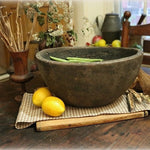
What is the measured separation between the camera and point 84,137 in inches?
22.6

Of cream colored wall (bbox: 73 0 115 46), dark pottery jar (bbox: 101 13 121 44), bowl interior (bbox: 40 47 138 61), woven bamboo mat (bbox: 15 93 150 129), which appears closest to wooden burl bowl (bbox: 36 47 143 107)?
woven bamboo mat (bbox: 15 93 150 129)

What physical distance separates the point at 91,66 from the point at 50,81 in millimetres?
155

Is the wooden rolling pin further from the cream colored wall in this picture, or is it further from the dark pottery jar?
the dark pottery jar

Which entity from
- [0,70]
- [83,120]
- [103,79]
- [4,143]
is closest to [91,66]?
[103,79]

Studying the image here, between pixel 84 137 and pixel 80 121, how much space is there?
3.0 inches

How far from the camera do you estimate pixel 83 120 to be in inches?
25.5

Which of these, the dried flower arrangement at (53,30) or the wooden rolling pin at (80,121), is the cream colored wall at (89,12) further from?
the wooden rolling pin at (80,121)

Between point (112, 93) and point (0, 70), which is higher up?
point (112, 93)

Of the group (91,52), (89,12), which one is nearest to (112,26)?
(89,12)

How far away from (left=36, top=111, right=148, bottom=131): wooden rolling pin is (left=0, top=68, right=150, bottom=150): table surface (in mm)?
14

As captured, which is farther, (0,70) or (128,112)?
(0,70)

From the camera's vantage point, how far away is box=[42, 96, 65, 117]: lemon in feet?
2.10

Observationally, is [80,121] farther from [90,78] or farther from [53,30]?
[53,30]

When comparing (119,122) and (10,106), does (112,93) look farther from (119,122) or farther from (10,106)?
(10,106)
